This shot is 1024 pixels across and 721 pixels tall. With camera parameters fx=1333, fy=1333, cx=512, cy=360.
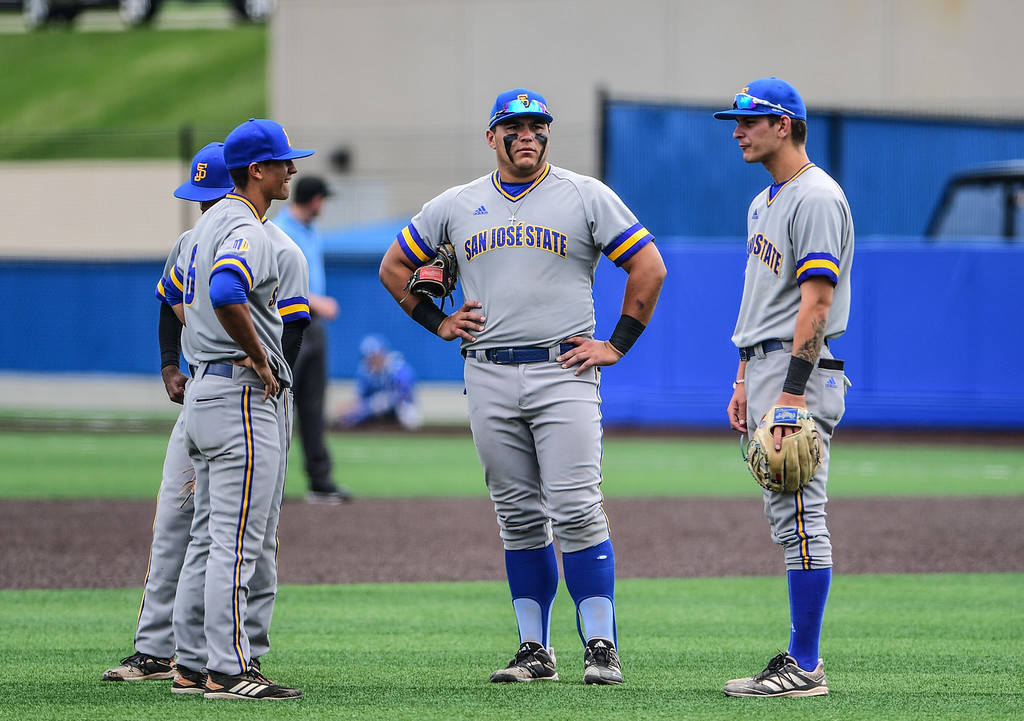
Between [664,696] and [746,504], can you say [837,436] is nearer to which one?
[746,504]

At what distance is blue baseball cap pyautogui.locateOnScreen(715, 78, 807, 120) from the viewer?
4879 millimetres

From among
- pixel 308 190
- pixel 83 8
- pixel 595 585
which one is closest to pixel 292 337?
pixel 595 585

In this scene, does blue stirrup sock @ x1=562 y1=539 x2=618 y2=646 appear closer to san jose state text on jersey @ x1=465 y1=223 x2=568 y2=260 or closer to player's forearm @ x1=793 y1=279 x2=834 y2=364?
player's forearm @ x1=793 y1=279 x2=834 y2=364

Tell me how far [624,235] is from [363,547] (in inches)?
162

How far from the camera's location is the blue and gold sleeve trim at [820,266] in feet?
15.4

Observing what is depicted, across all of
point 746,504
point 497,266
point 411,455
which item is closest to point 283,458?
point 497,266

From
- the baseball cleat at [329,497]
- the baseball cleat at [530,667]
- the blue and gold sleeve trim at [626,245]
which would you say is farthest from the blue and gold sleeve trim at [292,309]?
the baseball cleat at [329,497]

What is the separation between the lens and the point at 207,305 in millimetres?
4824

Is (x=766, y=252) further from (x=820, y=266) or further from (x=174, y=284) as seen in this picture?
(x=174, y=284)

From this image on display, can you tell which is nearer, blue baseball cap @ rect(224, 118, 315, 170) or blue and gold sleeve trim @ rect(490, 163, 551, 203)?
blue baseball cap @ rect(224, 118, 315, 170)

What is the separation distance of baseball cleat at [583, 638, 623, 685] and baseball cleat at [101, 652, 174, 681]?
5.22ft

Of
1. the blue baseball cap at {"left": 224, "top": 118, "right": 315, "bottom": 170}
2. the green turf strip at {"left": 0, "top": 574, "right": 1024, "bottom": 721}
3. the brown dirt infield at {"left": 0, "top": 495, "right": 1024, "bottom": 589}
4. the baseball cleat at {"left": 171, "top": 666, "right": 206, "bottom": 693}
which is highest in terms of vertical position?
the blue baseball cap at {"left": 224, "top": 118, "right": 315, "bottom": 170}

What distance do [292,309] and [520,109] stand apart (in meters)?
1.15

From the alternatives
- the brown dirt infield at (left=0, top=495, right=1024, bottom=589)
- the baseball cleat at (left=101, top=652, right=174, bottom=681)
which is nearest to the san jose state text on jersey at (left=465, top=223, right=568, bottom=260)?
the baseball cleat at (left=101, top=652, right=174, bottom=681)
